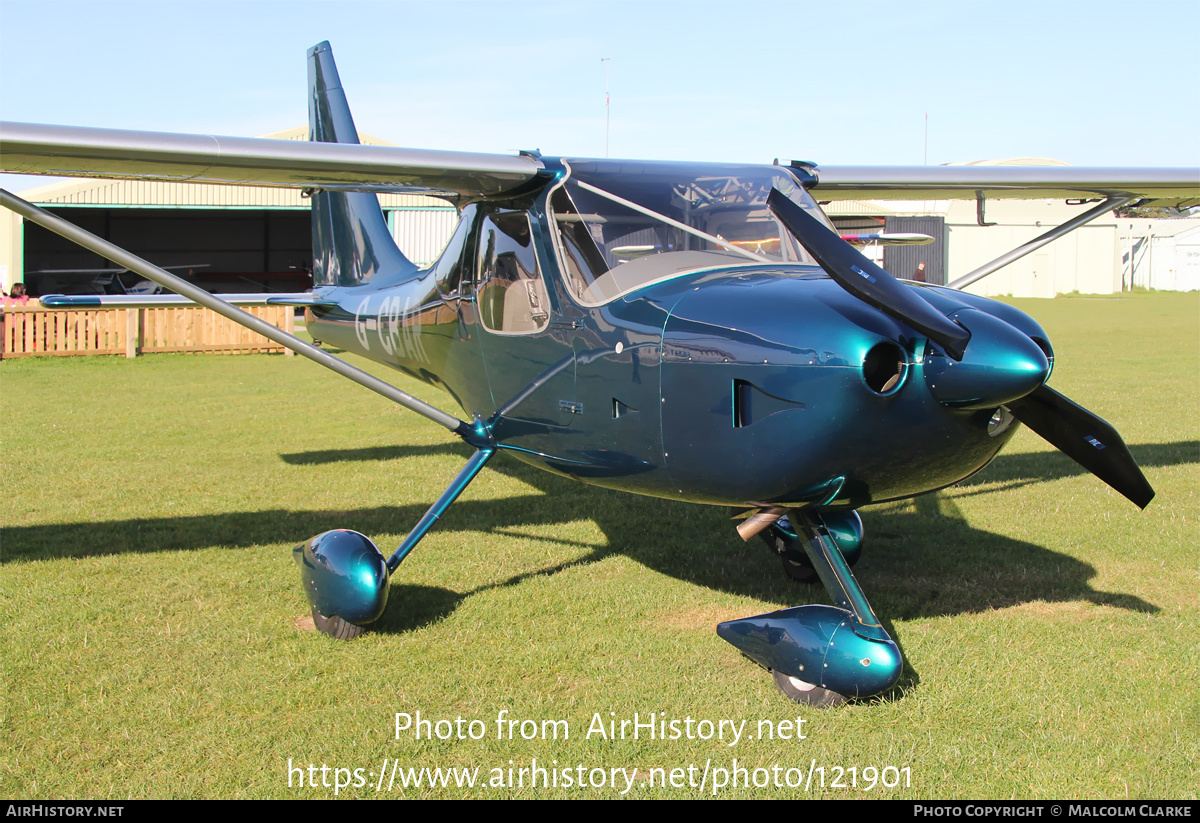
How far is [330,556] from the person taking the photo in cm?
505

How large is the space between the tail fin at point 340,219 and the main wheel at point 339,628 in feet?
12.8

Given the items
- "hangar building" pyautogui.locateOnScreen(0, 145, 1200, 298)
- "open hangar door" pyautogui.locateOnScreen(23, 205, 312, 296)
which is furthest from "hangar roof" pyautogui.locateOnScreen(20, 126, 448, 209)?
"open hangar door" pyautogui.locateOnScreen(23, 205, 312, 296)

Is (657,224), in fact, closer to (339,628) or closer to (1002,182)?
(339,628)

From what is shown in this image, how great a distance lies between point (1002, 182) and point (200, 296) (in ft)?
17.1

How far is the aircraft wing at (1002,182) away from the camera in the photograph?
6.50 m

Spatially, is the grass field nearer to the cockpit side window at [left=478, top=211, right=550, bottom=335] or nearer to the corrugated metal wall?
the cockpit side window at [left=478, top=211, right=550, bottom=335]

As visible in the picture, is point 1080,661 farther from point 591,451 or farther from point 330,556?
point 330,556

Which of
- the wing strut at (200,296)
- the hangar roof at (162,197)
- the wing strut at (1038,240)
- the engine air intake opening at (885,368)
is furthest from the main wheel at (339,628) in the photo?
the hangar roof at (162,197)

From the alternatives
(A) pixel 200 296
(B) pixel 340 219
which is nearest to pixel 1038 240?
(A) pixel 200 296

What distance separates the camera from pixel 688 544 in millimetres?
6586

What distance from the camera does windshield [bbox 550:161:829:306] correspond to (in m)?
4.58

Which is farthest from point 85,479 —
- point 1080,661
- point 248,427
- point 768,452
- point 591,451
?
point 1080,661

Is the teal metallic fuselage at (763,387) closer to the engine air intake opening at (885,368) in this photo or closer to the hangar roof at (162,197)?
the engine air intake opening at (885,368)

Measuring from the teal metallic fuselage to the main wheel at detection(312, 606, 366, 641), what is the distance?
135 cm
